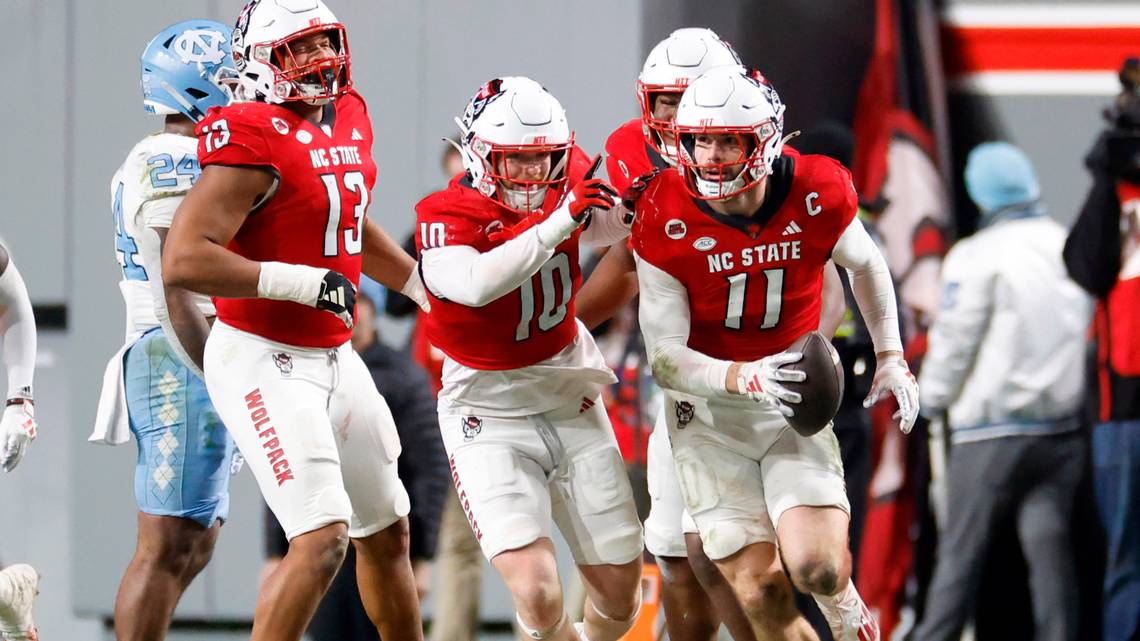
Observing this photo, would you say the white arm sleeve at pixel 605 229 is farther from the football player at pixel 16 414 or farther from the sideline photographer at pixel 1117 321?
the sideline photographer at pixel 1117 321

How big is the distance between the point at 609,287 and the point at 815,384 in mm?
782

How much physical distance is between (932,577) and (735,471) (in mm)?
2328

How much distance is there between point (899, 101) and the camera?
6.13m

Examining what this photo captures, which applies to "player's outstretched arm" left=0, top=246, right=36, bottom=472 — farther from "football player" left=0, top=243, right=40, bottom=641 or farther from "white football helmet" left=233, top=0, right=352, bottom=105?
"white football helmet" left=233, top=0, right=352, bottom=105

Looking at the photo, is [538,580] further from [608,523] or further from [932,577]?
Answer: [932,577]

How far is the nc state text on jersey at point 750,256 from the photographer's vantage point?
3.57 metres

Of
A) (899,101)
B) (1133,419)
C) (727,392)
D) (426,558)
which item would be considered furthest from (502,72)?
(727,392)


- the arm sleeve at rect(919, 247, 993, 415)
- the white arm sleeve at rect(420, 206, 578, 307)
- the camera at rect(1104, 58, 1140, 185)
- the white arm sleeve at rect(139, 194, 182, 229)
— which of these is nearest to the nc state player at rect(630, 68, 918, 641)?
the white arm sleeve at rect(420, 206, 578, 307)

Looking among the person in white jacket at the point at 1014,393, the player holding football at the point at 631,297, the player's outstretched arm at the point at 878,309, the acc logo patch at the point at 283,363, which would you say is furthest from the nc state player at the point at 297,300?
the person in white jacket at the point at 1014,393

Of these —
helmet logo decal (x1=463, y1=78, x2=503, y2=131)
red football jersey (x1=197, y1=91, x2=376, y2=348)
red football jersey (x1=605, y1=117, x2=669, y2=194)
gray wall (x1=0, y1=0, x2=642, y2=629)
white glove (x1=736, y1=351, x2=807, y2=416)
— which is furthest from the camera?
gray wall (x1=0, y1=0, x2=642, y2=629)

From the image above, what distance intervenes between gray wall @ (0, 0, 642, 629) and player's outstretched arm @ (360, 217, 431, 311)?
238 cm

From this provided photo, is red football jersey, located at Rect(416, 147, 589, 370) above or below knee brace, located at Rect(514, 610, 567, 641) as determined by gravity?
above

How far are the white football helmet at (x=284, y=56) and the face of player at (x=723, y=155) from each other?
0.83 meters

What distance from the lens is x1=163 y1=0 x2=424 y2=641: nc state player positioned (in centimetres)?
339
